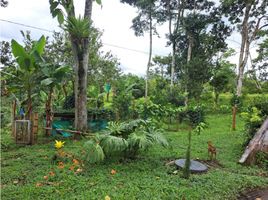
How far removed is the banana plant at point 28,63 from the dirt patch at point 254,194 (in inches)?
190

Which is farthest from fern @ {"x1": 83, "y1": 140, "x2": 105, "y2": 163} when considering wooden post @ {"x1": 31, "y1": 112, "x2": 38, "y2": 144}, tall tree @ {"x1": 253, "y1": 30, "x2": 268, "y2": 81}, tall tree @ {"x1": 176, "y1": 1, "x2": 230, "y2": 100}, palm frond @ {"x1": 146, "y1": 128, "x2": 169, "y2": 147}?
tall tree @ {"x1": 253, "y1": 30, "x2": 268, "y2": 81}

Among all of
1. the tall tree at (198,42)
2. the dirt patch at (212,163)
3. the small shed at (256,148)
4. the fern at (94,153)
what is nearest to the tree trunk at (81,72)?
the fern at (94,153)

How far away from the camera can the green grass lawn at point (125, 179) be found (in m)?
3.17

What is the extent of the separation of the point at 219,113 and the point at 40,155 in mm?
11337

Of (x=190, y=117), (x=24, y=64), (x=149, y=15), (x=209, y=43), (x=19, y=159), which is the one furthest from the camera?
(x=149, y=15)

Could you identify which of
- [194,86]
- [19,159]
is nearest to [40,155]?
[19,159]

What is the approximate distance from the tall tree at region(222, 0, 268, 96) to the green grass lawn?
10393mm

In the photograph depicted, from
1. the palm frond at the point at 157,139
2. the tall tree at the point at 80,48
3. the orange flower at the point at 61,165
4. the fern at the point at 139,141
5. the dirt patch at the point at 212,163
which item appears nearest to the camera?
the orange flower at the point at 61,165

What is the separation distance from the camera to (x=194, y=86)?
13.7 meters

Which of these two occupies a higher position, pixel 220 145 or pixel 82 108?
pixel 82 108

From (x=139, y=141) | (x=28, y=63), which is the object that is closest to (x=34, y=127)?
(x=28, y=63)

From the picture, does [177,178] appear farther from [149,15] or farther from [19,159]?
[149,15]

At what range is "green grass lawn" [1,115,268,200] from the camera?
3.17 meters

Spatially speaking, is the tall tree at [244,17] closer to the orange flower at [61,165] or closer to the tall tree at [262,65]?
the tall tree at [262,65]
